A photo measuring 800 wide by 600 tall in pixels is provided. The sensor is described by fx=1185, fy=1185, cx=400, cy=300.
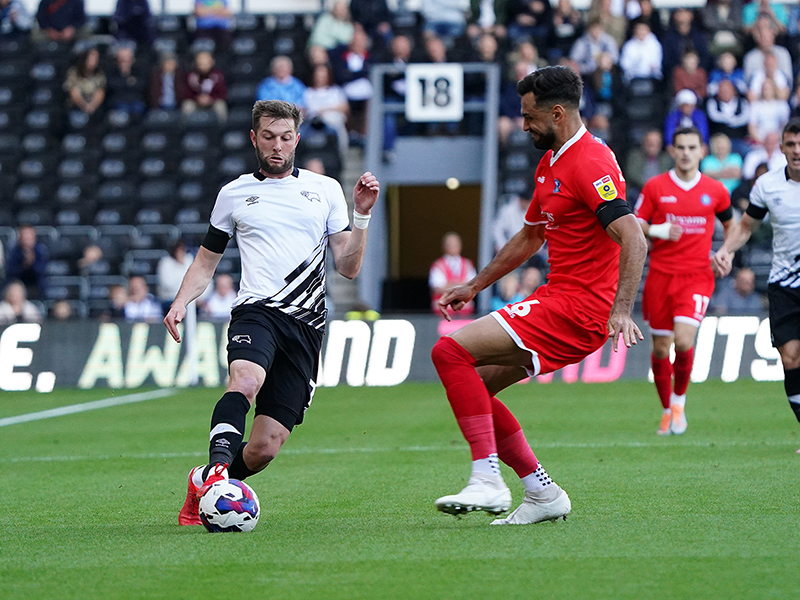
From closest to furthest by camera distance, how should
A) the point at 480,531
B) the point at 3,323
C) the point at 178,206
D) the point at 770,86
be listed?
the point at 480,531
the point at 3,323
the point at 770,86
the point at 178,206

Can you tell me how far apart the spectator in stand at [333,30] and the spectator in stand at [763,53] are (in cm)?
650

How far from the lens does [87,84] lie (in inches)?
813

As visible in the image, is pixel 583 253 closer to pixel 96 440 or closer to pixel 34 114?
pixel 96 440

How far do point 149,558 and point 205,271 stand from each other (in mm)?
1763

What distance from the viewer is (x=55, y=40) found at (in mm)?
22062

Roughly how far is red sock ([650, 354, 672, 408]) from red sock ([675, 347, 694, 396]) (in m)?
0.07

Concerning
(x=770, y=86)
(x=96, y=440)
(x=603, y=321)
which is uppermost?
(x=770, y=86)

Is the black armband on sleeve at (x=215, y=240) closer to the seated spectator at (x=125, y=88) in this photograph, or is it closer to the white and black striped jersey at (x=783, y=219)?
the white and black striped jersey at (x=783, y=219)

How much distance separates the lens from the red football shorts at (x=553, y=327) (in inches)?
208

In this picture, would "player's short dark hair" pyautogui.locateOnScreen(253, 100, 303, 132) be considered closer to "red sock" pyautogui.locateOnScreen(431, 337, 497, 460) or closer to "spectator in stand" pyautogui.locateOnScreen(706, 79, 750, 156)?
"red sock" pyautogui.locateOnScreen(431, 337, 497, 460)

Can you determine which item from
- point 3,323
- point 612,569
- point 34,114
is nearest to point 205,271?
point 612,569

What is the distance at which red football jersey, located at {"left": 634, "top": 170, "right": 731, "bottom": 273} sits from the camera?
9938 mm

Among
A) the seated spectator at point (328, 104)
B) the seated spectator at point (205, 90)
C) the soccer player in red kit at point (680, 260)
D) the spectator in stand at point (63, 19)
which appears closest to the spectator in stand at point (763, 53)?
the seated spectator at point (328, 104)

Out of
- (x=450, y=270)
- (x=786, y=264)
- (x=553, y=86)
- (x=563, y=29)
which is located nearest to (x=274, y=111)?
(x=553, y=86)
